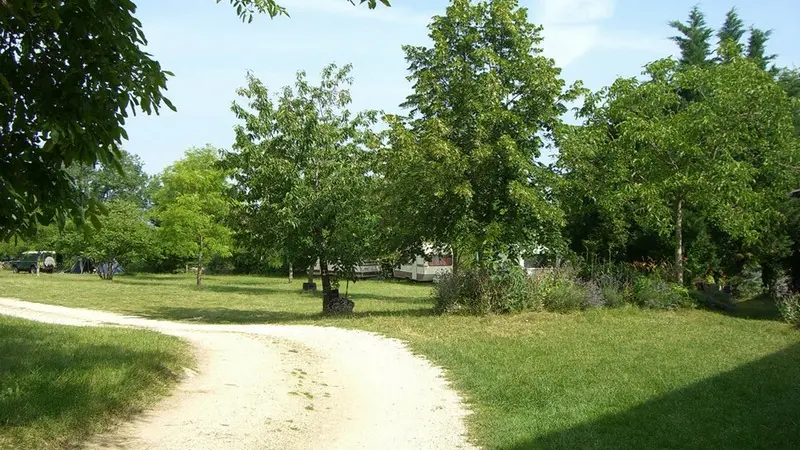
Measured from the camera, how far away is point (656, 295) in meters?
17.1

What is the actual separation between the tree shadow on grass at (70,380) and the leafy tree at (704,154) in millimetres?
11522

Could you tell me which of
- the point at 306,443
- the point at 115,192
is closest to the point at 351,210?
the point at 306,443

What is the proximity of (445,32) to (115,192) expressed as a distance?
85353mm

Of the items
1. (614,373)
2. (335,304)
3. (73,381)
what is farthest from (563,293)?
(73,381)

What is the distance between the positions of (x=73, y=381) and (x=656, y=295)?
1412cm

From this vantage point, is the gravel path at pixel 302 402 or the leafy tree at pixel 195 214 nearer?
the gravel path at pixel 302 402

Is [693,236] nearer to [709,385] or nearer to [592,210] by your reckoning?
[592,210]

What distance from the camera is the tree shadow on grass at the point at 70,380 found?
5910mm

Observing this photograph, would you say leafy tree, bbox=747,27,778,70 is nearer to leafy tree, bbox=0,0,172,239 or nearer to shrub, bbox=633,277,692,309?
shrub, bbox=633,277,692,309

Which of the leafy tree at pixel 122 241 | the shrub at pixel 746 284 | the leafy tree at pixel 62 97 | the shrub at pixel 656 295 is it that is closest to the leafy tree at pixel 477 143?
the shrub at pixel 656 295

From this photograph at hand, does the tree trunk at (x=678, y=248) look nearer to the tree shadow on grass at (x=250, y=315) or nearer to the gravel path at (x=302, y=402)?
the tree shadow on grass at (x=250, y=315)

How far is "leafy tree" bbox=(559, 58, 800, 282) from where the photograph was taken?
17859 millimetres

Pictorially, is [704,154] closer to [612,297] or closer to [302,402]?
[612,297]

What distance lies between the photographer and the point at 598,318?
49.2 ft
